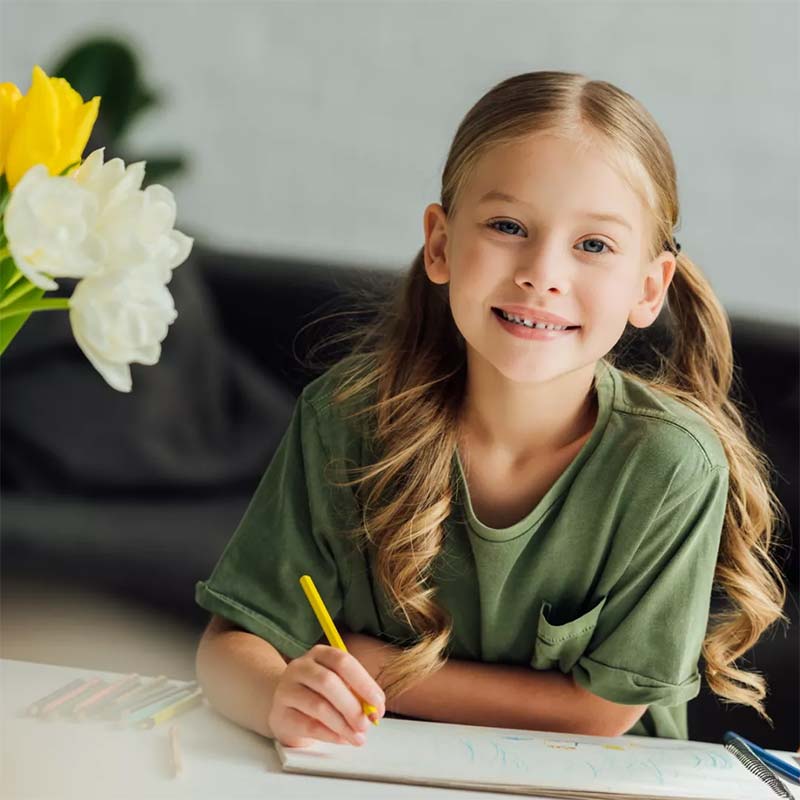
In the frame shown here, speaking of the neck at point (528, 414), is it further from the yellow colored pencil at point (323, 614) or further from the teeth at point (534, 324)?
the yellow colored pencil at point (323, 614)

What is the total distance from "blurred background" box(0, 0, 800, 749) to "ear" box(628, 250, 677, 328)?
0.93m

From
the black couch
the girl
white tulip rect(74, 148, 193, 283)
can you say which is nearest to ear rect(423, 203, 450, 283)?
the girl

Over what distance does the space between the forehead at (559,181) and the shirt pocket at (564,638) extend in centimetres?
29

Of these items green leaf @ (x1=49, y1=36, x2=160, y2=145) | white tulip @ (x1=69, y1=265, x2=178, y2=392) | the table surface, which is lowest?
the table surface

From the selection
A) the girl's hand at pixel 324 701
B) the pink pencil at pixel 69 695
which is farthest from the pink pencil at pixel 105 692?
the girl's hand at pixel 324 701

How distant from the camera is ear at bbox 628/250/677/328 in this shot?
0.93 meters

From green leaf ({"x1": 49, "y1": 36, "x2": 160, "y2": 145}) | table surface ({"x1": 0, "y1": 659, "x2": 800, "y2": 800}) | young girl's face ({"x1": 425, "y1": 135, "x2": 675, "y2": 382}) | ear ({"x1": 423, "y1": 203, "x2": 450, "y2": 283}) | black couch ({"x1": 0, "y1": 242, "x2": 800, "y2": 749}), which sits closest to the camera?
table surface ({"x1": 0, "y1": 659, "x2": 800, "y2": 800})

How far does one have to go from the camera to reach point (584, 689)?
36.6 inches

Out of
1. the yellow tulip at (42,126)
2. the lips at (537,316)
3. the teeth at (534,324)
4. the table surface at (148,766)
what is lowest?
the table surface at (148,766)

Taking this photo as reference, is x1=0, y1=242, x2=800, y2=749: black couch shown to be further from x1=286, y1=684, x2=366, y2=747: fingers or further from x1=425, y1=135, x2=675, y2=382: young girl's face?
x1=286, y1=684, x2=366, y2=747: fingers

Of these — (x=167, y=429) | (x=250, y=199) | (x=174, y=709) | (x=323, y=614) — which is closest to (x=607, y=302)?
(x=323, y=614)

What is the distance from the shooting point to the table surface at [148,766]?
0.69 m

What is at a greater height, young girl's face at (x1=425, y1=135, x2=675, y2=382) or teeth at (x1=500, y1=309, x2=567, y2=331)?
young girl's face at (x1=425, y1=135, x2=675, y2=382)

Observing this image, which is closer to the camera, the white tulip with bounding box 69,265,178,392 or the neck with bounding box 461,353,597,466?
the white tulip with bounding box 69,265,178,392
